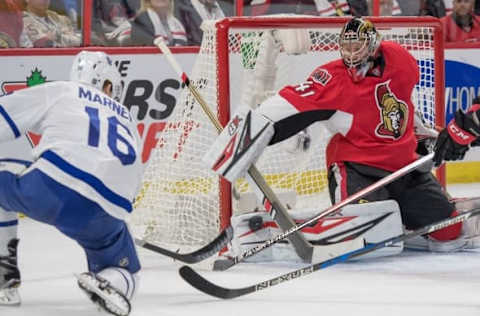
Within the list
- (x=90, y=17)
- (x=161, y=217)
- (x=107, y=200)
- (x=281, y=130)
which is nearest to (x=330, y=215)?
(x=281, y=130)

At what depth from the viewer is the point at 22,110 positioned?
11.7 ft

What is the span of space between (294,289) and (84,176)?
936 mm

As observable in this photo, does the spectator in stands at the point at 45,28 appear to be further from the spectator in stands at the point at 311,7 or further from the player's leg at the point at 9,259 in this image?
the player's leg at the point at 9,259

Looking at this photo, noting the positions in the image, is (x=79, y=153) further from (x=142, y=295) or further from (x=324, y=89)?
(x=324, y=89)

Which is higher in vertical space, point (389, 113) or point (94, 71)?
point (94, 71)

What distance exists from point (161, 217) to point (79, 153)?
1.49 m

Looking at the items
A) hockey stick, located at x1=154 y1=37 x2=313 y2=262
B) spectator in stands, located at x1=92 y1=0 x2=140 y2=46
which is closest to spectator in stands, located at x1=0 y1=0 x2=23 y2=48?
spectator in stands, located at x1=92 y1=0 x2=140 y2=46

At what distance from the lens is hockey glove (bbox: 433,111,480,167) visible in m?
4.02

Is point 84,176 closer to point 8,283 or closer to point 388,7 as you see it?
point 8,283

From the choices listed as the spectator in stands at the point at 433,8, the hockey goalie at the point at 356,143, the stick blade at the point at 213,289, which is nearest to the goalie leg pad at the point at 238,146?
the hockey goalie at the point at 356,143

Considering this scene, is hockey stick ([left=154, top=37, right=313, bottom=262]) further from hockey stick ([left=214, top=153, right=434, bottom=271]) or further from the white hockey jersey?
the white hockey jersey

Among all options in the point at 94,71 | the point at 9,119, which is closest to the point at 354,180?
the point at 94,71

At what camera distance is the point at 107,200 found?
3512 millimetres

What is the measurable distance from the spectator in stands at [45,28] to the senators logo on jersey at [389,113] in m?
1.95
